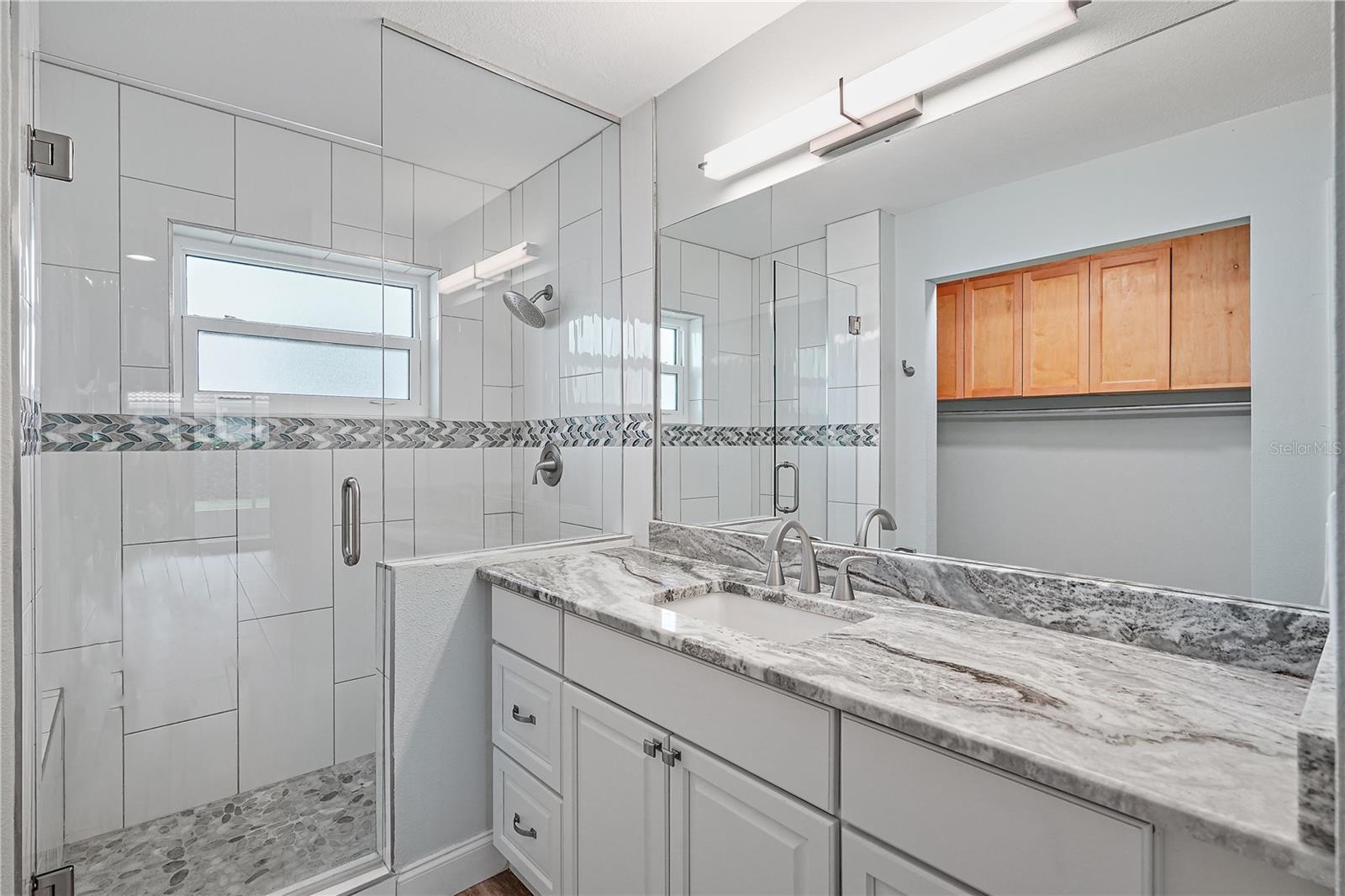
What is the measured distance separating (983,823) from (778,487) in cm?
113

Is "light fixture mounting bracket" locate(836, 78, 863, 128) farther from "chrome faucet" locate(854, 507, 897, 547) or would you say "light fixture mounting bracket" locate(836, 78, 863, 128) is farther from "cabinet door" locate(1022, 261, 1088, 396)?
"chrome faucet" locate(854, 507, 897, 547)

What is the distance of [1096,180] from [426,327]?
1.71 metres

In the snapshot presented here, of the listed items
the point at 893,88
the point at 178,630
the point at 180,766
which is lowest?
the point at 180,766

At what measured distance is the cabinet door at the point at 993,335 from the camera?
1.32 m

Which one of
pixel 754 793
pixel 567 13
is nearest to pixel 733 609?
pixel 754 793

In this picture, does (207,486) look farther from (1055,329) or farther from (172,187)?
(1055,329)

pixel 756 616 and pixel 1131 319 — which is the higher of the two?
pixel 1131 319

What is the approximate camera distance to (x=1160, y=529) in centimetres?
114

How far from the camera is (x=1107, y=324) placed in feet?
3.86

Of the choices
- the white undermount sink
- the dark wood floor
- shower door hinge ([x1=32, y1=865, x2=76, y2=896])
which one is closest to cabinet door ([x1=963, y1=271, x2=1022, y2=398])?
the white undermount sink

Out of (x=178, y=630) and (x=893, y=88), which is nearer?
(x=893, y=88)

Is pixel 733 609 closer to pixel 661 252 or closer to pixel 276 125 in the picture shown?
pixel 661 252

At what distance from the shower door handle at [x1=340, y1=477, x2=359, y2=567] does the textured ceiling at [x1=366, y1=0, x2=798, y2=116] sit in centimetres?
138

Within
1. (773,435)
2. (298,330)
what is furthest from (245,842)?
(773,435)
